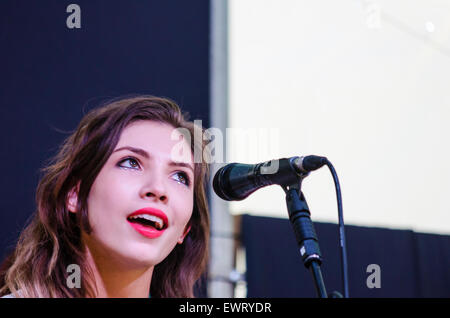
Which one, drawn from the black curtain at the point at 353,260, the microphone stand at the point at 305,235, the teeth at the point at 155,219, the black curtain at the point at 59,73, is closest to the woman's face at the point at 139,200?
the teeth at the point at 155,219

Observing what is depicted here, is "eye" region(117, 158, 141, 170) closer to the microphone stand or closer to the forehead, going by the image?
the forehead

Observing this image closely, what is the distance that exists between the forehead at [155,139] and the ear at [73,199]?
0.18m

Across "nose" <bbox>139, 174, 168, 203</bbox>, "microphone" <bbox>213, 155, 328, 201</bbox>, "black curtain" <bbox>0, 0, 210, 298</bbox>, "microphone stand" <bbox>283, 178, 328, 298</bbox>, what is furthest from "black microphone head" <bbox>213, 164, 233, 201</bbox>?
"black curtain" <bbox>0, 0, 210, 298</bbox>

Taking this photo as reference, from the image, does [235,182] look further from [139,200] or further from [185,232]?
[185,232]

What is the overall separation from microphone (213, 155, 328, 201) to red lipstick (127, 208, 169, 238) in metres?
0.34

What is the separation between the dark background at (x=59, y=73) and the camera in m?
1.67

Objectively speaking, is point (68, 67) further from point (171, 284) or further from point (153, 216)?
point (171, 284)

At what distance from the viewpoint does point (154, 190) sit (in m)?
1.49

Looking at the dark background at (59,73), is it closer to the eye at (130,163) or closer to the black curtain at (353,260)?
the eye at (130,163)

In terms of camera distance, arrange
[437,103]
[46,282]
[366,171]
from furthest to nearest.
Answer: [437,103] < [366,171] < [46,282]

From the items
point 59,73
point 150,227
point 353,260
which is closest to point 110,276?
point 150,227
